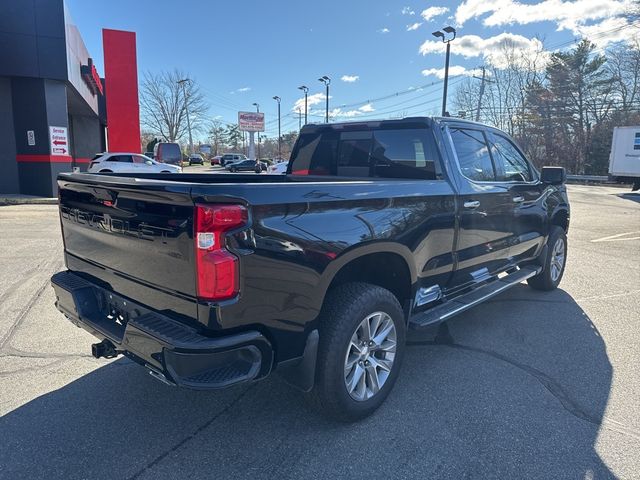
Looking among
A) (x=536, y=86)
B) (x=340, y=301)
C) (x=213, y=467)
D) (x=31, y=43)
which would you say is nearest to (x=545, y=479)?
(x=340, y=301)

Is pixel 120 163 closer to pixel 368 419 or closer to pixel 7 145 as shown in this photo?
pixel 7 145

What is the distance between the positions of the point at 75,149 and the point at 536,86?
44550 millimetres

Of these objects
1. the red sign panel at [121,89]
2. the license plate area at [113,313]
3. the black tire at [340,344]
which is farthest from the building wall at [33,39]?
the black tire at [340,344]

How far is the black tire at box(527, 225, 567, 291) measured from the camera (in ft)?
18.4

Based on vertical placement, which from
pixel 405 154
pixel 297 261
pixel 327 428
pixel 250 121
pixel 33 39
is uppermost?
pixel 250 121

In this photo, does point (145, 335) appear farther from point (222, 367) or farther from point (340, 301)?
point (340, 301)

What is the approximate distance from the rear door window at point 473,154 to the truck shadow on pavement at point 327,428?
165 cm

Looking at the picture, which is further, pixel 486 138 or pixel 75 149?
pixel 75 149

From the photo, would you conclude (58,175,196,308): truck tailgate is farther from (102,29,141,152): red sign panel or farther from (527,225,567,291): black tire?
(102,29,141,152): red sign panel

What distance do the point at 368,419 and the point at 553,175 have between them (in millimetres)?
3682

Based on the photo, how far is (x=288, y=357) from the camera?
2500 mm

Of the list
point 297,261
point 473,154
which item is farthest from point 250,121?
point 297,261

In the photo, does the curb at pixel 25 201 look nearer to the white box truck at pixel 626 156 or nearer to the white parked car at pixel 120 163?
the white parked car at pixel 120 163

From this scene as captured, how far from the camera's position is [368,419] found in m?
2.99
